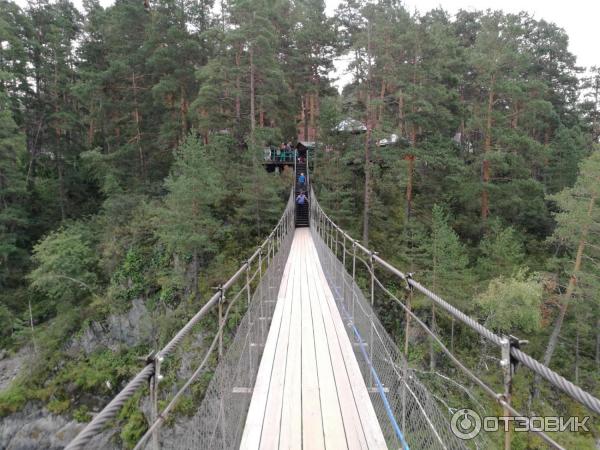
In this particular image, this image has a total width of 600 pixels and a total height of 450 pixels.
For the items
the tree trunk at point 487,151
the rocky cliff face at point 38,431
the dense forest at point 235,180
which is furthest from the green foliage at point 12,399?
the tree trunk at point 487,151

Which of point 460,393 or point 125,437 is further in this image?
point 460,393

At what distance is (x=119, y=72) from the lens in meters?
13.9

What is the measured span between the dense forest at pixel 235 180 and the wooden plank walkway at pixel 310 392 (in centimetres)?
650

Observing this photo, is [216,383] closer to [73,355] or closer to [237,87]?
[73,355]

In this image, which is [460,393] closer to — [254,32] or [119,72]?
[254,32]

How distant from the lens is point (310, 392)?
95.6 inches

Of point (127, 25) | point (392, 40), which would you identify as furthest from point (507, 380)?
point (127, 25)

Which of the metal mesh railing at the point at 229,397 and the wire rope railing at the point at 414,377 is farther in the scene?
Answer: the metal mesh railing at the point at 229,397

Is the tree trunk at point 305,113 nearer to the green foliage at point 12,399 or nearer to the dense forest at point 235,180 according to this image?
the dense forest at point 235,180

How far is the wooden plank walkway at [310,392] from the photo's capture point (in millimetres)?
1973

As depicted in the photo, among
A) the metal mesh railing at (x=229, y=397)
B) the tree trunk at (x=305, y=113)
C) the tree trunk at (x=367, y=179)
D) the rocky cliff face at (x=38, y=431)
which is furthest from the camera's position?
the tree trunk at (x=305, y=113)

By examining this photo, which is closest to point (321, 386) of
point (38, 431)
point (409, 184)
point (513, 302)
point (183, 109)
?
point (513, 302)

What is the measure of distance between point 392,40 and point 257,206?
22.7 ft

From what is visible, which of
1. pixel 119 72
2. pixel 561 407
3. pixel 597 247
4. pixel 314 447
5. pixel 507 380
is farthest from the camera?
pixel 119 72
